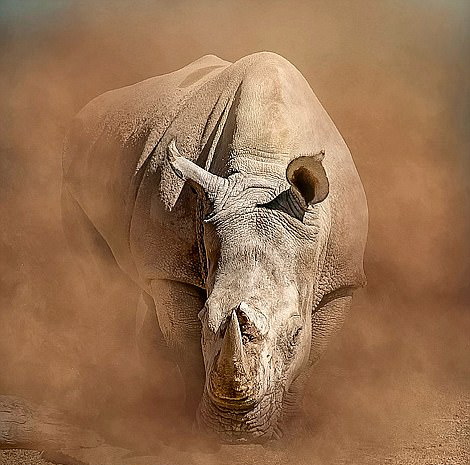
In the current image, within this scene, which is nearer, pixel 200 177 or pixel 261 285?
pixel 261 285

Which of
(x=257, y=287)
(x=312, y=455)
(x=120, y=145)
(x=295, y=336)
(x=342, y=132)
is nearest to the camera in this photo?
(x=257, y=287)

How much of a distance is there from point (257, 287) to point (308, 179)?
55 centimetres

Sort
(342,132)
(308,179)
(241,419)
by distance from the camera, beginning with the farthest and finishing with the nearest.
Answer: (342,132) → (308,179) → (241,419)

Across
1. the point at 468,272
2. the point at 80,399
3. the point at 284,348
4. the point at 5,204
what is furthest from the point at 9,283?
the point at 284,348

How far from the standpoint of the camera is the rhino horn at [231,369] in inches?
122

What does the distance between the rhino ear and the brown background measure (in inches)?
73.3

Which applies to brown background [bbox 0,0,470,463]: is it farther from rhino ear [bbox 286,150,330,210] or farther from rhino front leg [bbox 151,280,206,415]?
rhino ear [bbox 286,150,330,210]

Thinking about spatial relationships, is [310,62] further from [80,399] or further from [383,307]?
[80,399]

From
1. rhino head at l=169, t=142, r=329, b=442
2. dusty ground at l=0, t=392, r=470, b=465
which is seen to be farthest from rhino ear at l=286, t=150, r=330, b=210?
dusty ground at l=0, t=392, r=470, b=465

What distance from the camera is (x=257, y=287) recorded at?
3.46 m

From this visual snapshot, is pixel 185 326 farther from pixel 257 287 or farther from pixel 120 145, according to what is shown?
pixel 120 145

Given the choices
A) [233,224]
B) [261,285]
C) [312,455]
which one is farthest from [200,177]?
[312,455]

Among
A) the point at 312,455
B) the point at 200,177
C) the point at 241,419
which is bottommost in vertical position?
the point at 312,455

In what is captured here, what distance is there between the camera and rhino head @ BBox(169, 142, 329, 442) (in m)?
3.23
